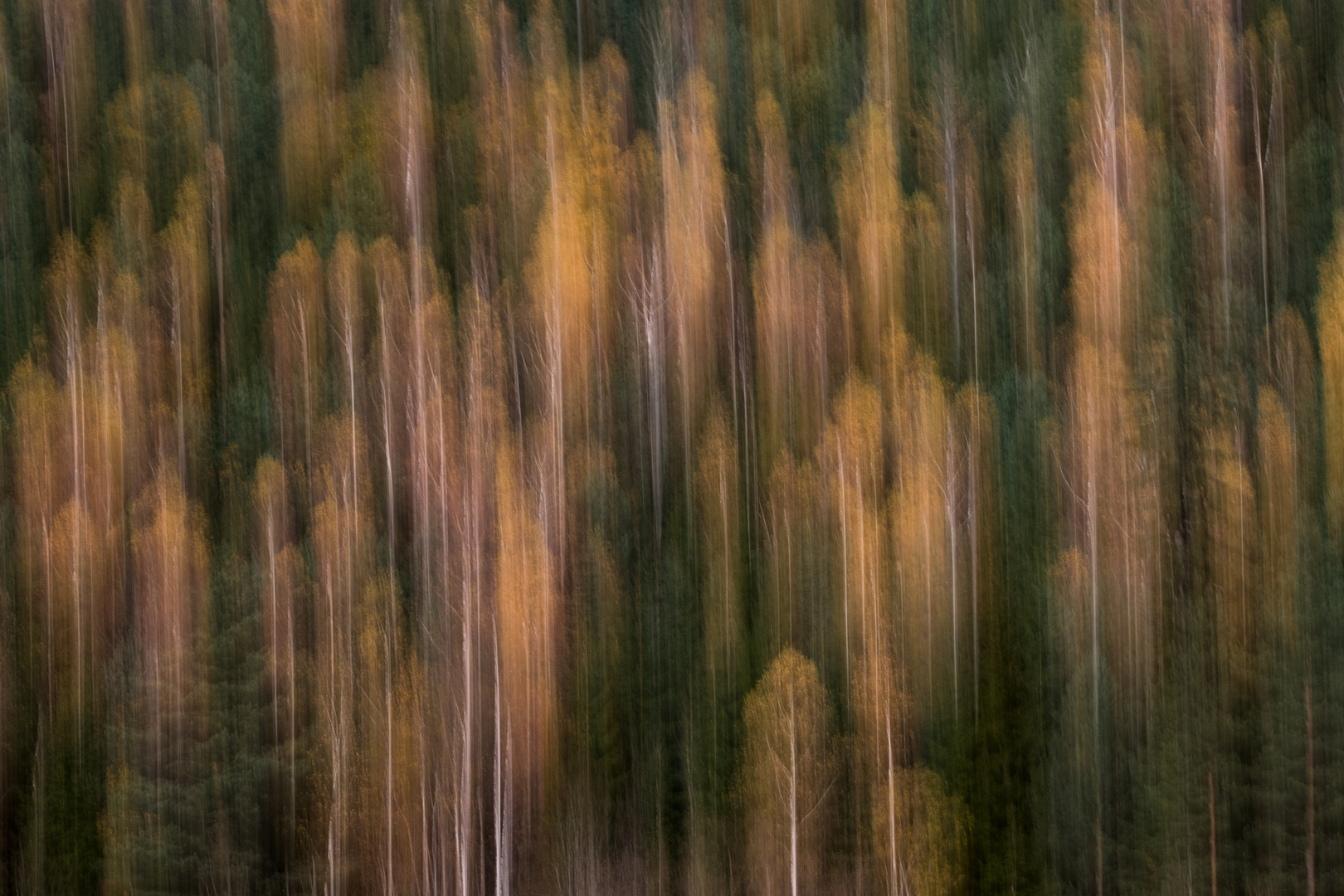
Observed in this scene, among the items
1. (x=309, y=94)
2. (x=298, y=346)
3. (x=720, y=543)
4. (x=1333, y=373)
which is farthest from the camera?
(x=309, y=94)

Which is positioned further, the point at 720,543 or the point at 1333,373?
the point at 720,543

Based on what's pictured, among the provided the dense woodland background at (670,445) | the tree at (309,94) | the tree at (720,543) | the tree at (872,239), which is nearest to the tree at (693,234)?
the dense woodland background at (670,445)

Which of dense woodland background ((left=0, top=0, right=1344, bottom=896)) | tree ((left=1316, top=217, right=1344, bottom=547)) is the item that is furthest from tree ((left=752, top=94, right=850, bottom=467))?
tree ((left=1316, top=217, right=1344, bottom=547))

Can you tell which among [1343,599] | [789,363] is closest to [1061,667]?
[1343,599]

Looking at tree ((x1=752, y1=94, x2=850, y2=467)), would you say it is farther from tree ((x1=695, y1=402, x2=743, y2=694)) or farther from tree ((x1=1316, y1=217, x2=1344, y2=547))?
tree ((x1=1316, y1=217, x2=1344, y2=547))

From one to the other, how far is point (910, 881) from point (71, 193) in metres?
5.43

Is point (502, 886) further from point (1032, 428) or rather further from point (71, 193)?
point (71, 193)

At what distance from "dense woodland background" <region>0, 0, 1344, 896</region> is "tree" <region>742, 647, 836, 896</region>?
19mm

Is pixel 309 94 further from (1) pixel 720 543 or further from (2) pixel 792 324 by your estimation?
(1) pixel 720 543

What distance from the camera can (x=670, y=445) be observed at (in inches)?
208

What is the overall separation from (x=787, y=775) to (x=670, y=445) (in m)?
1.67

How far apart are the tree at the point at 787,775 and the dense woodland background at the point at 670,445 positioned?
0.02 meters

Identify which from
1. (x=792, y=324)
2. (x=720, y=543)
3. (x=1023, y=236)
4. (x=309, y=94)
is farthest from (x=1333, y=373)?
(x=309, y=94)

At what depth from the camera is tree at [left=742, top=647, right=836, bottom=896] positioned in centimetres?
488
